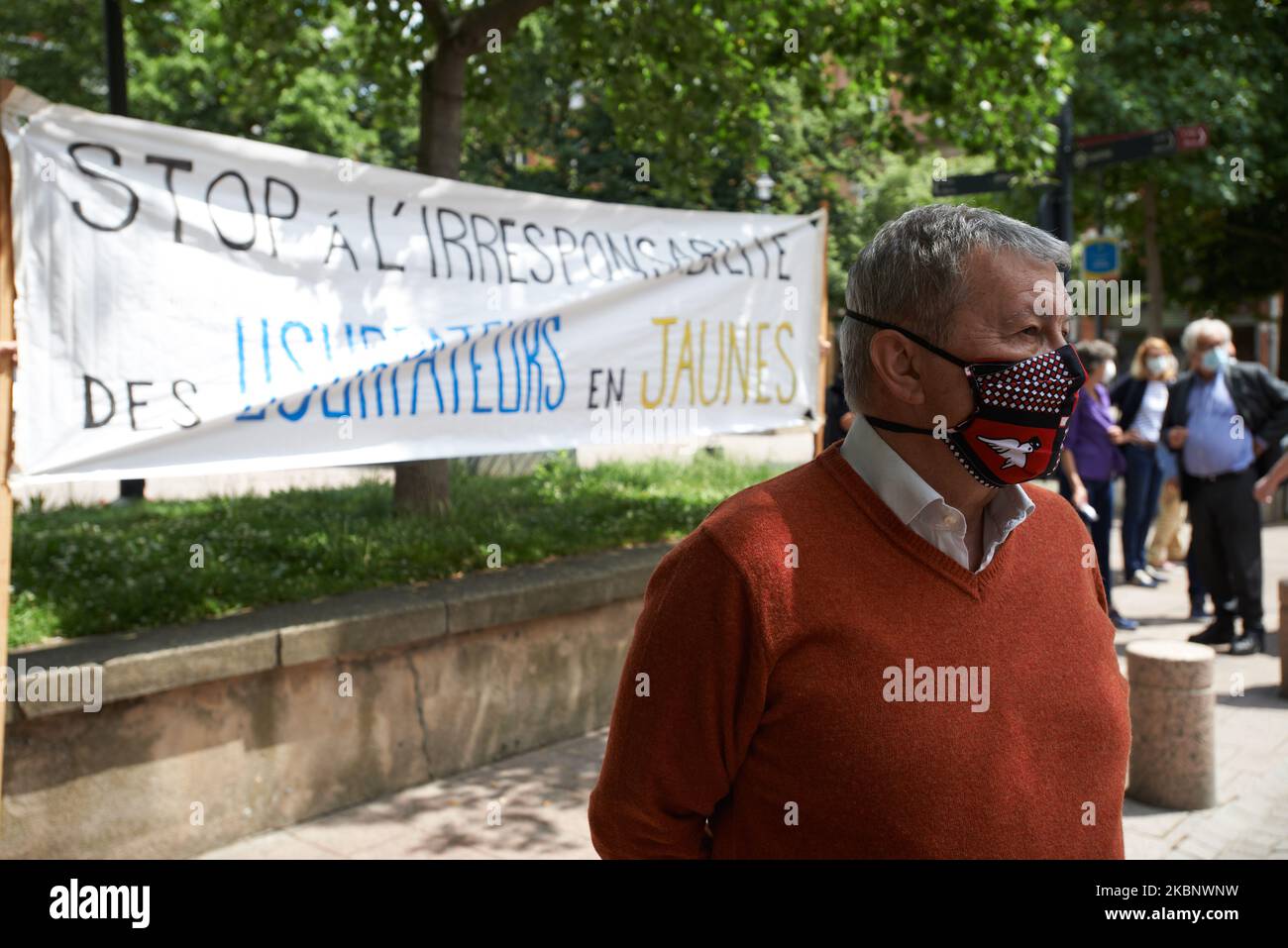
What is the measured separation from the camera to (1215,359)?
7.53 meters

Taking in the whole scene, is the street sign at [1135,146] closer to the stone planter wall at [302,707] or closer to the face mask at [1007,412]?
the stone planter wall at [302,707]

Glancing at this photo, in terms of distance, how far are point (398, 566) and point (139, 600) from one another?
4.06 ft

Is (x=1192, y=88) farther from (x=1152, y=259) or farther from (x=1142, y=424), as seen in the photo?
(x=1142, y=424)

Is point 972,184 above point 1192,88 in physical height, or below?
below

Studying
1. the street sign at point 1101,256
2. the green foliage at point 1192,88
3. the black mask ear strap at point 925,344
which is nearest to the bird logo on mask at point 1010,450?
the black mask ear strap at point 925,344

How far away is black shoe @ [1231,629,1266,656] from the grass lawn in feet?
11.2

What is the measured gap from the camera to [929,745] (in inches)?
67.4

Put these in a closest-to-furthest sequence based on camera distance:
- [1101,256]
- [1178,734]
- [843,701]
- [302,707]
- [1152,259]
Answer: [843,701] < [302,707] < [1178,734] < [1101,256] < [1152,259]

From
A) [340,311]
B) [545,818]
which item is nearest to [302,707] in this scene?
[545,818]

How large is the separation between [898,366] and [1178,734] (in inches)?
149

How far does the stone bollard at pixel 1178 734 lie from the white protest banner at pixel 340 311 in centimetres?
238

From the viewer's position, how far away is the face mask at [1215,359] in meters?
7.53

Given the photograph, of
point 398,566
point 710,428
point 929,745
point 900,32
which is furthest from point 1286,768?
point 900,32

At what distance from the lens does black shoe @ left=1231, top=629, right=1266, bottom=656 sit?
24.3 feet
